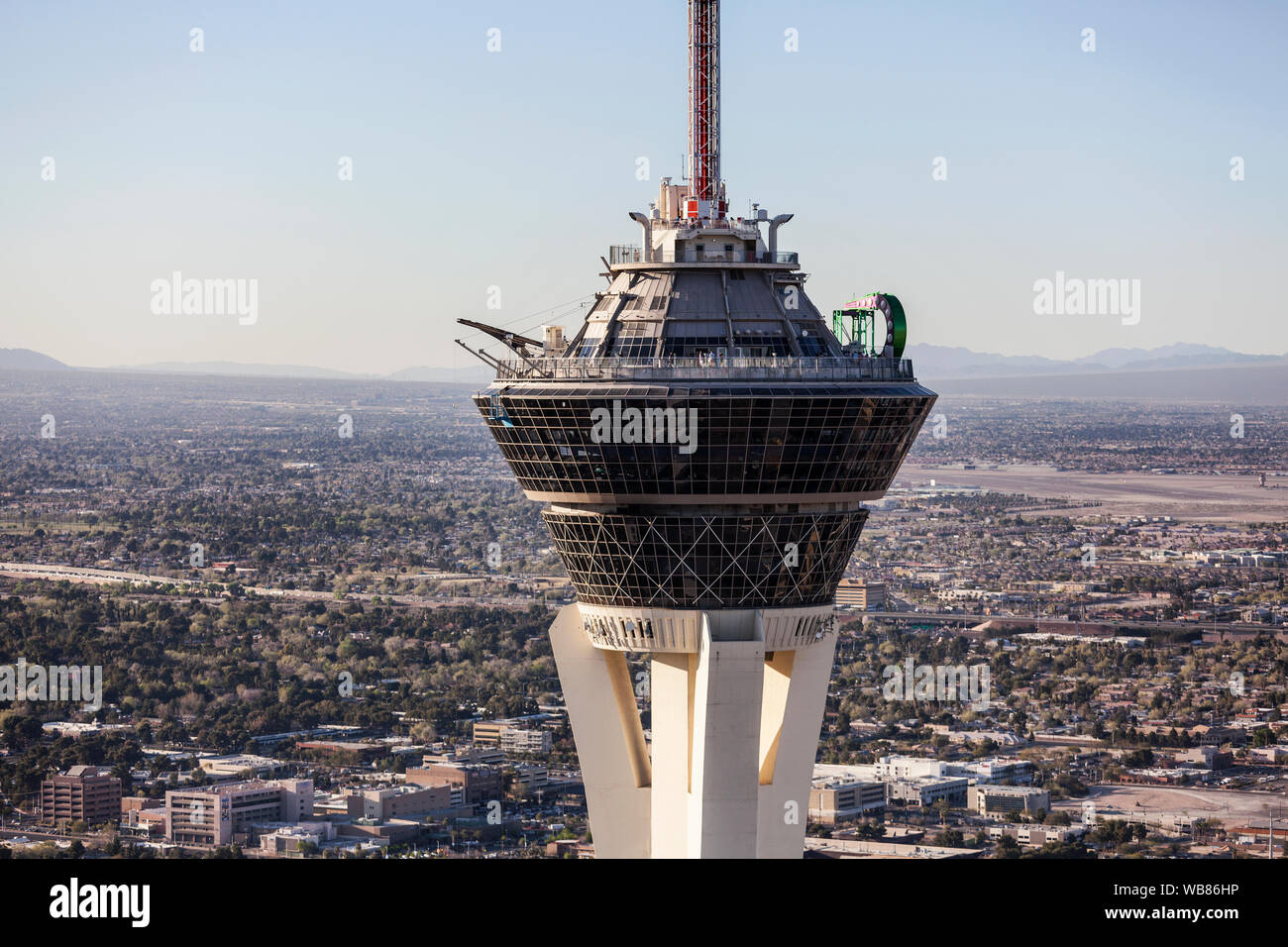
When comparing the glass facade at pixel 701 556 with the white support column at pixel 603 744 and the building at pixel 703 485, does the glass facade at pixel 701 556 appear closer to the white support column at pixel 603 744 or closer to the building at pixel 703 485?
the building at pixel 703 485

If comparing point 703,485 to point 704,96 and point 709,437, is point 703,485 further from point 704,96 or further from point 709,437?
point 704,96

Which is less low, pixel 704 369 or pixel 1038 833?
pixel 704 369

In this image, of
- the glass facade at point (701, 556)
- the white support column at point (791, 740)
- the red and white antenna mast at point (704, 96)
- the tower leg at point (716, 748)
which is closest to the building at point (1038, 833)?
the white support column at point (791, 740)

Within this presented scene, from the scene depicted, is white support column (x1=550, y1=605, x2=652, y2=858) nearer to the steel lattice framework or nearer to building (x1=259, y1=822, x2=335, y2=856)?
the steel lattice framework

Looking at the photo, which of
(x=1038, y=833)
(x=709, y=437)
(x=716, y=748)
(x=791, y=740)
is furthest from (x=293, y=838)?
(x=709, y=437)

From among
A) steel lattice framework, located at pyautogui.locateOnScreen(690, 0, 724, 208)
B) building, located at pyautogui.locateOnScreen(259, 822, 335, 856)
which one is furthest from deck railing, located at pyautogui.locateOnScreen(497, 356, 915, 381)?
building, located at pyautogui.locateOnScreen(259, 822, 335, 856)
